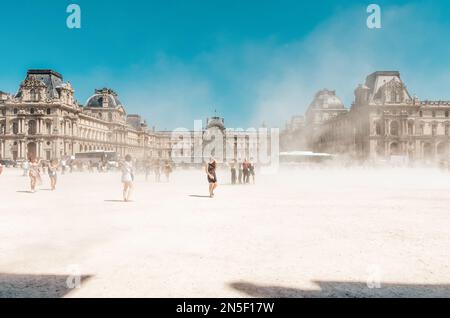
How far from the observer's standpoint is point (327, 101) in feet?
326

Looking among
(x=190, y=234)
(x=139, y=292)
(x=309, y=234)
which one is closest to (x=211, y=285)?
(x=139, y=292)

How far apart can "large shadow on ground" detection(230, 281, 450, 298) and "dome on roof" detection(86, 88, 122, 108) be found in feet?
314

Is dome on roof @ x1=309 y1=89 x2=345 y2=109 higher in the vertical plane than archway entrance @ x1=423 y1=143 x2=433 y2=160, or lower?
higher

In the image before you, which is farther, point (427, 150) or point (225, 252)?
point (427, 150)

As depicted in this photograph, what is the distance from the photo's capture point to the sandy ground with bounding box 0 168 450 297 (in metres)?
4.75

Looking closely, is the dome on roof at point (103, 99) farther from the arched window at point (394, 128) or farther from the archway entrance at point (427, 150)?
the archway entrance at point (427, 150)

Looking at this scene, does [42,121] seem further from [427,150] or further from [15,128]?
[427,150]

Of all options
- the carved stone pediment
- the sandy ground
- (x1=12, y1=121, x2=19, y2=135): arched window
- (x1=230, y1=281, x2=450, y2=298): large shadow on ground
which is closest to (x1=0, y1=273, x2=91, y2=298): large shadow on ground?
the sandy ground

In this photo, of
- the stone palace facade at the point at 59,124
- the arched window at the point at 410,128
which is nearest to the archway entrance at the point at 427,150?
the arched window at the point at 410,128

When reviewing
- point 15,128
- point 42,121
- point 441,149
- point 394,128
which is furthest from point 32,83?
point 441,149

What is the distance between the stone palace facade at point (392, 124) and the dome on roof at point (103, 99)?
2231 inches

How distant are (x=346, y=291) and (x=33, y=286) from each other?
13.1 feet

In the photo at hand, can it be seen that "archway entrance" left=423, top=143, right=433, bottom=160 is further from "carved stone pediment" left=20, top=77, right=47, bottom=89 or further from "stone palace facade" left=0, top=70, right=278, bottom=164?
"carved stone pediment" left=20, top=77, right=47, bottom=89

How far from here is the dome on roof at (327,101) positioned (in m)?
98.8
